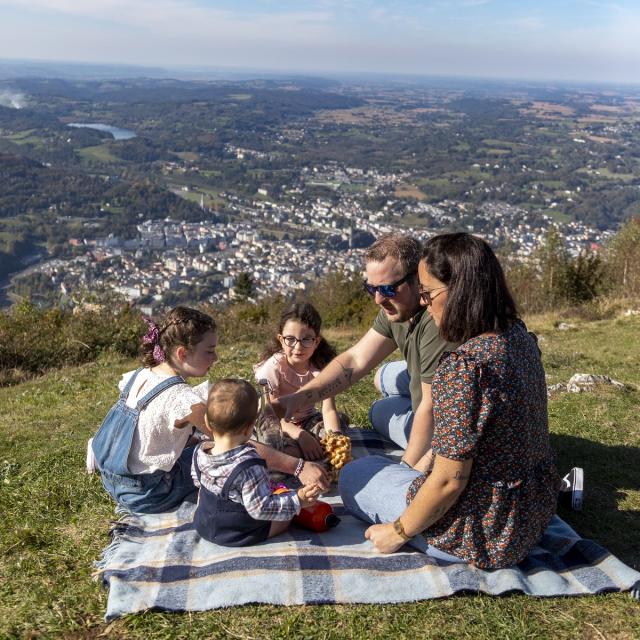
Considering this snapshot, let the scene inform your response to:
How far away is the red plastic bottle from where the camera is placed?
11.3ft

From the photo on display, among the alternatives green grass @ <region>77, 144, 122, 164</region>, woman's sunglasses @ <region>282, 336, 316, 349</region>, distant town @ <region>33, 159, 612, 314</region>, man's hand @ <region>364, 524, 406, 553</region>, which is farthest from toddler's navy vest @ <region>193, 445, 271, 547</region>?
green grass @ <region>77, 144, 122, 164</region>

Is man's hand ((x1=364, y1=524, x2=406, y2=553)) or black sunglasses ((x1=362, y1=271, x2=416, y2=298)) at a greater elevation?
black sunglasses ((x1=362, y1=271, x2=416, y2=298))

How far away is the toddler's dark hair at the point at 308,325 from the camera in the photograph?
446cm

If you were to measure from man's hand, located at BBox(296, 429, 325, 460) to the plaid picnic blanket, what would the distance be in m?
0.77

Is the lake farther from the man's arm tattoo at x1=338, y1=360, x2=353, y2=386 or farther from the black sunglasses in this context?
the black sunglasses

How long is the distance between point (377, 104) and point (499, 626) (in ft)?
622

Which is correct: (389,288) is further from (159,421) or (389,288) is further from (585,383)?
(585,383)

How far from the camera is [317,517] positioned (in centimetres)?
344

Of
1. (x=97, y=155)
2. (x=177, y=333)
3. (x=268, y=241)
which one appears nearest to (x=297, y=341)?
(x=177, y=333)

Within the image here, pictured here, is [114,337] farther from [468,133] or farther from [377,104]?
[377,104]

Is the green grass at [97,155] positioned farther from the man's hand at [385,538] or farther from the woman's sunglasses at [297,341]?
the man's hand at [385,538]

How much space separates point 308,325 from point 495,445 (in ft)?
6.42

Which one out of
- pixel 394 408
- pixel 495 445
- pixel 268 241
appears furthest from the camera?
pixel 268 241

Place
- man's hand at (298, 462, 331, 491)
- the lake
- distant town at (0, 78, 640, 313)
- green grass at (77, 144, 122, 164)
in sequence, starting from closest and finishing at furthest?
1. man's hand at (298, 462, 331, 491)
2. distant town at (0, 78, 640, 313)
3. green grass at (77, 144, 122, 164)
4. the lake
